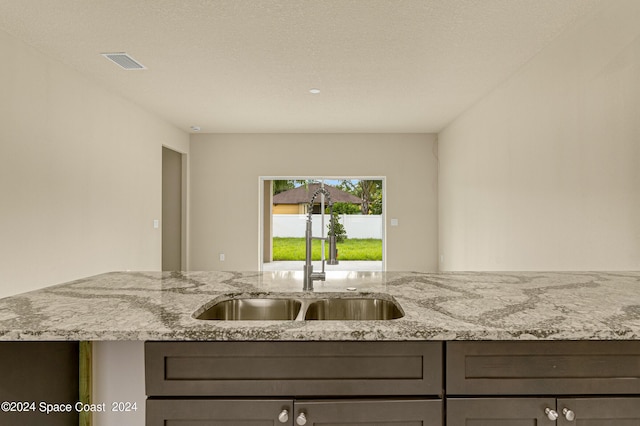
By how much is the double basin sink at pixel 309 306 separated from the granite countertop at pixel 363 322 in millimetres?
30

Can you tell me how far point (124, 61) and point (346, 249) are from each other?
4415 mm

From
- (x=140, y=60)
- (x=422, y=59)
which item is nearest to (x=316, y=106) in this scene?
(x=422, y=59)

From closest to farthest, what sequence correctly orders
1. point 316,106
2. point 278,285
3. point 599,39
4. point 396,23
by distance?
point 278,285, point 599,39, point 396,23, point 316,106

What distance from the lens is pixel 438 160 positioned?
6.38 metres

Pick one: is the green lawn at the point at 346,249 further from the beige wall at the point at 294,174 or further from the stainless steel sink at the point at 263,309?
the stainless steel sink at the point at 263,309

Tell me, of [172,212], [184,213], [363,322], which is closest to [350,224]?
[184,213]

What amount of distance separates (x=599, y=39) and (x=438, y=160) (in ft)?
12.8

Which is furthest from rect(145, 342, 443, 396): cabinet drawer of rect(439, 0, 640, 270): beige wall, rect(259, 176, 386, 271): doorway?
rect(259, 176, 386, 271): doorway

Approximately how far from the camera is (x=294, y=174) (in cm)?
650

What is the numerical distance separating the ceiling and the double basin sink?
6.24 feet

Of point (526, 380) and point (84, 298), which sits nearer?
point (526, 380)

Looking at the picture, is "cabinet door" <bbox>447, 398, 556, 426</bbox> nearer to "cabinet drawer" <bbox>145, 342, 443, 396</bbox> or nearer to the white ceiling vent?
"cabinet drawer" <bbox>145, 342, 443, 396</bbox>

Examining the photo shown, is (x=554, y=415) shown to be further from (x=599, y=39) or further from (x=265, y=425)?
(x=599, y=39)

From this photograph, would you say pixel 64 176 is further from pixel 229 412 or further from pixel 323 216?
pixel 323 216
